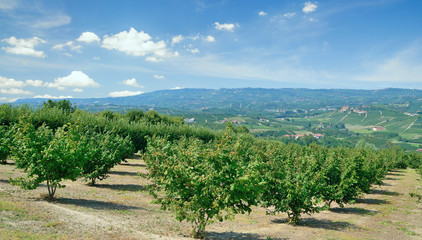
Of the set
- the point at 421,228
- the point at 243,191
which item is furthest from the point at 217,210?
the point at 421,228

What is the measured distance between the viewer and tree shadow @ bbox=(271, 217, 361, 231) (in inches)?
698

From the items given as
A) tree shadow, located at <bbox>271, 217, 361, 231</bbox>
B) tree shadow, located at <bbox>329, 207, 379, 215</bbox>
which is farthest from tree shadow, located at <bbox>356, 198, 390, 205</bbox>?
tree shadow, located at <bbox>271, 217, 361, 231</bbox>

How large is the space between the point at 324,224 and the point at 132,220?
41.4 ft

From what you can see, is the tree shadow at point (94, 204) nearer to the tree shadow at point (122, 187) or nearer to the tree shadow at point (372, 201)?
the tree shadow at point (122, 187)

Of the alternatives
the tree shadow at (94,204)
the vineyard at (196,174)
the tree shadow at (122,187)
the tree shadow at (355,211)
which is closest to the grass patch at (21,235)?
the vineyard at (196,174)

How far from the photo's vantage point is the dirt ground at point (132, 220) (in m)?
11.4

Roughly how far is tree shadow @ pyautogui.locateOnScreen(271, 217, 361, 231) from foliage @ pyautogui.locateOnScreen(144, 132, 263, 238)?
8.51 metres

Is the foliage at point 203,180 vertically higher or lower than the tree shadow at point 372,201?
higher

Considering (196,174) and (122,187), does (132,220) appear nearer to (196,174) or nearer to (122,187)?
(196,174)

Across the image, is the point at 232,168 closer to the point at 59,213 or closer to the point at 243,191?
the point at 243,191

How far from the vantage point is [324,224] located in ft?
60.8

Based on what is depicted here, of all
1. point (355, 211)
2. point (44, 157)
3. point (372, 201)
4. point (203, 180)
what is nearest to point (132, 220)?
point (44, 157)

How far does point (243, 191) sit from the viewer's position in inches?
434

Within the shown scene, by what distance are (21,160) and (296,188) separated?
1532cm
